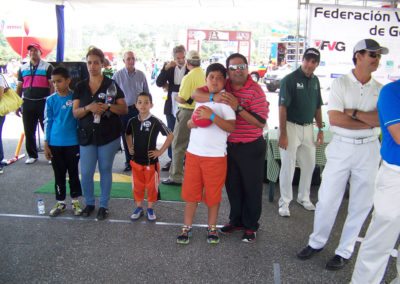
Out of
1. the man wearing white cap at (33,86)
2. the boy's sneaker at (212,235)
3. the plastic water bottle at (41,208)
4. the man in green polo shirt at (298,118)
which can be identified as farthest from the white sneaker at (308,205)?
the man wearing white cap at (33,86)

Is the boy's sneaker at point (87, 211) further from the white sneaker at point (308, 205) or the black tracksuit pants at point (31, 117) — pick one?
the black tracksuit pants at point (31, 117)

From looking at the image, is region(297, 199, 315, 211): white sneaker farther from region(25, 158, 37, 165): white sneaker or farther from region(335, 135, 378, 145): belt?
region(25, 158, 37, 165): white sneaker

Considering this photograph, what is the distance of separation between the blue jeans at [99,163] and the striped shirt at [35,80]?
8.06 feet

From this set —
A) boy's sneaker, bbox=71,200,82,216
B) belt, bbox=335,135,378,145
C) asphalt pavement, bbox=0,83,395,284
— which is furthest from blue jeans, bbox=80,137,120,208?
belt, bbox=335,135,378,145

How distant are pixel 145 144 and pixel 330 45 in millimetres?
2846

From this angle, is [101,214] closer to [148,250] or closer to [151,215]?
[151,215]

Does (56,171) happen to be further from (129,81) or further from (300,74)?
(300,74)

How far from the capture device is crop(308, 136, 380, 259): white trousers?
2.63 metres

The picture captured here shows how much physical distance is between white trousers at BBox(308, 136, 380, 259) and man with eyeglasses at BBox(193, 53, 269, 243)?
0.55 meters

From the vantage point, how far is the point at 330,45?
4715 millimetres

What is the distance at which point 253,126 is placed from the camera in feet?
9.84

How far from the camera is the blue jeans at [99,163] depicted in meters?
3.45

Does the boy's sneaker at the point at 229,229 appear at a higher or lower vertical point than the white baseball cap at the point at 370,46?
lower

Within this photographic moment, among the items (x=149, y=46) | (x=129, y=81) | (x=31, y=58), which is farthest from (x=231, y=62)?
(x=149, y=46)
